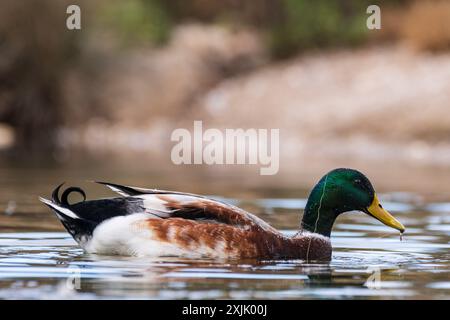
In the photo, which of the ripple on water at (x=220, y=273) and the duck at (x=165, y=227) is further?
the duck at (x=165, y=227)

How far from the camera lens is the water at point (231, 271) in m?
8.11

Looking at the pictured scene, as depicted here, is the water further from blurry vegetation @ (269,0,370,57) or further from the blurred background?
blurry vegetation @ (269,0,370,57)

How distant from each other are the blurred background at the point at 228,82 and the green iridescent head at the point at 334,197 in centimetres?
1118

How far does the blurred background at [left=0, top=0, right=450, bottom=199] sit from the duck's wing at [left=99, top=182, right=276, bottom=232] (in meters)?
11.8

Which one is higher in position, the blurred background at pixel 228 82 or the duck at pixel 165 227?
the blurred background at pixel 228 82

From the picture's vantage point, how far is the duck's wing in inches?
379

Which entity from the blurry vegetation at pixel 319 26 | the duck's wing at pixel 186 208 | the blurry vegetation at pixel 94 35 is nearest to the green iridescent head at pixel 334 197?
the duck's wing at pixel 186 208

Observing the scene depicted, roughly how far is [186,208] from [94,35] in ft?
77.2

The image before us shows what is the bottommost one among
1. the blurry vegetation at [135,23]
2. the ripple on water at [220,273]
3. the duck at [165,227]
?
the ripple on water at [220,273]

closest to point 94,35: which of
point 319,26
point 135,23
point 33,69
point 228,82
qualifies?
point 33,69

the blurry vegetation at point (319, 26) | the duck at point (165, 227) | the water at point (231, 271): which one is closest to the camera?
the water at point (231, 271)

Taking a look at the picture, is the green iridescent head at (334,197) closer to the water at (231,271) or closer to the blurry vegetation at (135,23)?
the water at (231,271)

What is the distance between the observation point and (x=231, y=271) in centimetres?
907
